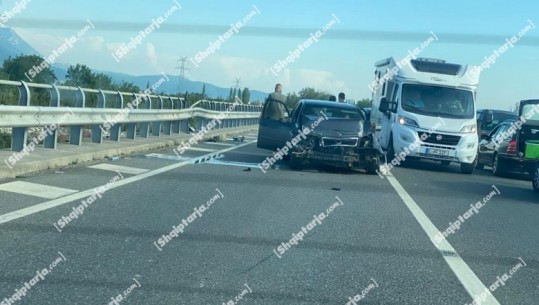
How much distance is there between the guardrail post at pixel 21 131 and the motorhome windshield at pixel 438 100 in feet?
34.7

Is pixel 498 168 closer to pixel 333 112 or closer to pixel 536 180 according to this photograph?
pixel 536 180

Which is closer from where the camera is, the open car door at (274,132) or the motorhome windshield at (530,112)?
the open car door at (274,132)

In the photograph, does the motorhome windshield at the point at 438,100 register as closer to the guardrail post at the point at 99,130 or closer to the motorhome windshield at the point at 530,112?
the motorhome windshield at the point at 530,112

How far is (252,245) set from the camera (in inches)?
318

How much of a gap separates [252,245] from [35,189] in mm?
4177

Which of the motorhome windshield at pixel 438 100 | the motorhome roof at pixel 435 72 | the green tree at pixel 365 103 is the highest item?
the motorhome roof at pixel 435 72

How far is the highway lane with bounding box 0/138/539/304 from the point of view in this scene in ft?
20.5

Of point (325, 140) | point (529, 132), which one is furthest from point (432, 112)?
point (325, 140)

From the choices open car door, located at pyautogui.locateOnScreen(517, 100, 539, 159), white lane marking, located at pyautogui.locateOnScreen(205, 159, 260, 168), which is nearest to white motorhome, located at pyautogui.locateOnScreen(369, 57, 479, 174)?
open car door, located at pyautogui.locateOnScreen(517, 100, 539, 159)

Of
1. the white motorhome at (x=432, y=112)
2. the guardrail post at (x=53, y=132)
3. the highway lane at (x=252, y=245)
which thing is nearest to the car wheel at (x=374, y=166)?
the highway lane at (x=252, y=245)

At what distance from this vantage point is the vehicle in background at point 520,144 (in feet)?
59.6

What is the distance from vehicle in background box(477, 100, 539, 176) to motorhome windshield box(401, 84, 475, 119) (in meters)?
1.19

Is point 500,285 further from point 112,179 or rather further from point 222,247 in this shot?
point 112,179

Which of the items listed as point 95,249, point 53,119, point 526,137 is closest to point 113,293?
point 95,249
